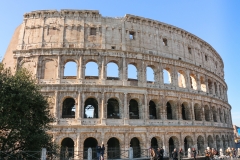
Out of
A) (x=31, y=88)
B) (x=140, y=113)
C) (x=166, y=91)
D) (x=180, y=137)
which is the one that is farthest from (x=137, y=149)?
(x=31, y=88)

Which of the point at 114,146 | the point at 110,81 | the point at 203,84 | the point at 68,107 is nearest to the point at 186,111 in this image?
the point at 203,84

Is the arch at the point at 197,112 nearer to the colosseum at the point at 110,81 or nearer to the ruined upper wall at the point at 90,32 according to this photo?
the colosseum at the point at 110,81

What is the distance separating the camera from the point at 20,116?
40.2 feet

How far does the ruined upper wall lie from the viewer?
65.9 ft

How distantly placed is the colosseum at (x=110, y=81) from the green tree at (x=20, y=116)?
4.82 m

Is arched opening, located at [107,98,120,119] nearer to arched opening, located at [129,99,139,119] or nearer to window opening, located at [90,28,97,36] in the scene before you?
arched opening, located at [129,99,139,119]

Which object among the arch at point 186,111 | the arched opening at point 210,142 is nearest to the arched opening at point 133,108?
the arch at point 186,111

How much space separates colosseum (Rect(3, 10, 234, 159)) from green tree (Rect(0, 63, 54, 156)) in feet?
15.8

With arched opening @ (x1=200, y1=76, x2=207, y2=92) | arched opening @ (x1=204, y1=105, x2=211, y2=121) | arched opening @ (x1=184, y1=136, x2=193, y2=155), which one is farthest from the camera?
arched opening @ (x1=200, y1=76, x2=207, y2=92)

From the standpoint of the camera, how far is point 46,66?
19562mm

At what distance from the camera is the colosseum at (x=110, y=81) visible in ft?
60.4

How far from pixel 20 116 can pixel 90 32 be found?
1112cm

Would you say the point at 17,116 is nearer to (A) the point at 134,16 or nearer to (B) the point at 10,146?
(B) the point at 10,146

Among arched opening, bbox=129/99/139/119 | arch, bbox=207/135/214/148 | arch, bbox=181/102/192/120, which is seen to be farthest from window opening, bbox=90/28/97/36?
arch, bbox=207/135/214/148
